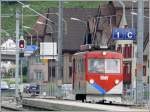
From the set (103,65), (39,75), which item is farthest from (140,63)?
(39,75)

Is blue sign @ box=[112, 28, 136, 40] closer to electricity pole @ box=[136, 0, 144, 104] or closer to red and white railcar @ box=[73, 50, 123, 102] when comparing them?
red and white railcar @ box=[73, 50, 123, 102]

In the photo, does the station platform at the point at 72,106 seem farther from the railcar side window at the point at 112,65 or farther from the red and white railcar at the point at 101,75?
the railcar side window at the point at 112,65

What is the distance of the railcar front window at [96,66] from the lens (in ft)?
116

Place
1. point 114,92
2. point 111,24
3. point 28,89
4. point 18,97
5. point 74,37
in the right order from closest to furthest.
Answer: point 114,92
point 18,97
point 28,89
point 111,24
point 74,37

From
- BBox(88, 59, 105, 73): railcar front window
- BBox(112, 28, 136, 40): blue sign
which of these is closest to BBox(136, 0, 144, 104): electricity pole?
BBox(88, 59, 105, 73): railcar front window

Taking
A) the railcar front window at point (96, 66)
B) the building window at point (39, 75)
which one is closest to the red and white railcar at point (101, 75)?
the railcar front window at point (96, 66)

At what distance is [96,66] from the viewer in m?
35.7

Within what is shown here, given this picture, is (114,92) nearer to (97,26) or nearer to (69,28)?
(97,26)

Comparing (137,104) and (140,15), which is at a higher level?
(140,15)

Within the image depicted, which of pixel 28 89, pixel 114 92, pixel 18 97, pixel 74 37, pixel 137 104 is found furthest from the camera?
pixel 74 37

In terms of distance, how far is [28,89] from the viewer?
70.6m

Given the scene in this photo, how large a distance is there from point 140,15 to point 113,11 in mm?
59504

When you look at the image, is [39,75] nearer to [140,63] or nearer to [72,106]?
[140,63]

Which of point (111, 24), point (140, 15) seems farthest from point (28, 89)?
point (140, 15)
